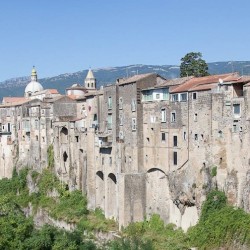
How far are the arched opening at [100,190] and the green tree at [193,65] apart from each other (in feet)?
68.5

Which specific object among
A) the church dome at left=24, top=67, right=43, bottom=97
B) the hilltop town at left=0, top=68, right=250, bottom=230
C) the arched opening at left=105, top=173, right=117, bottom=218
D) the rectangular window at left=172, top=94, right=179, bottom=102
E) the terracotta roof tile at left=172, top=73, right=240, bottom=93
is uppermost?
the church dome at left=24, top=67, right=43, bottom=97

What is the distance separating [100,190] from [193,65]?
23862 millimetres

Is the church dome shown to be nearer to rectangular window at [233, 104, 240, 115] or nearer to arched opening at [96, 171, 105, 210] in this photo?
arched opening at [96, 171, 105, 210]

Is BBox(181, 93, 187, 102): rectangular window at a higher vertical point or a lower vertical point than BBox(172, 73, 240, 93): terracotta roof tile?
lower

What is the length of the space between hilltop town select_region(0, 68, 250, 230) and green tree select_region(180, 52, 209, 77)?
53.1 feet

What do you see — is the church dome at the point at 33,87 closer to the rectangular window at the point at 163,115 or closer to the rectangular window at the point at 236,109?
the rectangular window at the point at 163,115

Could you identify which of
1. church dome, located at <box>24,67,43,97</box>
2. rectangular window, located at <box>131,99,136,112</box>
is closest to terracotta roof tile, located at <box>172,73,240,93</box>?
rectangular window, located at <box>131,99,136,112</box>

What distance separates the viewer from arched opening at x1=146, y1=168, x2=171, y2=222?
1907 inches

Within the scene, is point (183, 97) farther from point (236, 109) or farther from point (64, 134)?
point (64, 134)

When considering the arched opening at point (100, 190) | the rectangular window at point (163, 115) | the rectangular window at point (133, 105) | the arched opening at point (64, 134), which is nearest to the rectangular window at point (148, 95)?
the rectangular window at point (133, 105)

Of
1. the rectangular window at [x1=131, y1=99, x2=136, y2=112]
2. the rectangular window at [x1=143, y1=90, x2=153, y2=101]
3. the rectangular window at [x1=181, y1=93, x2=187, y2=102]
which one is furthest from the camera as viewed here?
the rectangular window at [x1=131, y1=99, x2=136, y2=112]

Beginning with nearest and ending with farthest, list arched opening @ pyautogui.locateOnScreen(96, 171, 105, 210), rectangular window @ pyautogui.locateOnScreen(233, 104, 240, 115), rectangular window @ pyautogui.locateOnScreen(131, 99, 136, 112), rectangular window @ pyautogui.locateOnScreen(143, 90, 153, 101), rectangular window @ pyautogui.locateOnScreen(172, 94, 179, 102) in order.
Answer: rectangular window @ pyautogui.locateOnScreen(233, 104, 240, 115) < rectangular window @ pyautogui.locateOnScreen(172, 94, 179, 102) < rectangular window @ pyautogui.locateOnScreen(143, 90, 153, 101) < rectangular window @ pyautogui.locateOnScreen(131, 99, 136, 112) < arched opening @ pyautogui.locateOnScreen(96, 171, 105, 210)

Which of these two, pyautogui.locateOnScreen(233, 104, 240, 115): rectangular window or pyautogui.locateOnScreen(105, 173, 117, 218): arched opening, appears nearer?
pyautogui.locateOnScreen(233, 104, 240, 115): rectangular window

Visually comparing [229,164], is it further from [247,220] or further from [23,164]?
[23,164]
